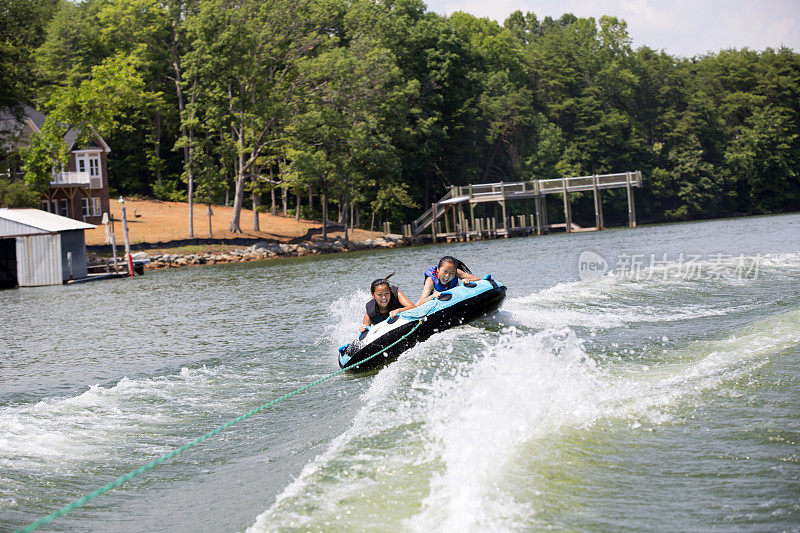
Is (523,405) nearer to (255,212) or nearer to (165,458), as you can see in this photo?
(165,458)

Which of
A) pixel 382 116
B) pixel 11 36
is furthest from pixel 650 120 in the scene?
pixel 11 36

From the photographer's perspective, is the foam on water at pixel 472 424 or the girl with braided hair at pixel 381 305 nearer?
the foam on water at pixel 472 424

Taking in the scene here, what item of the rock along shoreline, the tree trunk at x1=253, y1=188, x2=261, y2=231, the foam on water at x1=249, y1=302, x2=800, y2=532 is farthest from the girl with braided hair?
the tree trunk at x1=253, y1=188, x2=261, y2=231

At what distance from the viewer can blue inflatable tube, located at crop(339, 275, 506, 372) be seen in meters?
12.1

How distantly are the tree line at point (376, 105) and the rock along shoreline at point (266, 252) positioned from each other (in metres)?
3.35

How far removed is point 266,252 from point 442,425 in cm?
4014

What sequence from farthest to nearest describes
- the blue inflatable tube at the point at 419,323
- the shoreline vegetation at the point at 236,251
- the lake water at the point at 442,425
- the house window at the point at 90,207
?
the house window at the point at 90,207, the shoreline vegetation at the point at 236,251, the blue inflatable tube at the point at 419,323, the lake water at the point at 442,425

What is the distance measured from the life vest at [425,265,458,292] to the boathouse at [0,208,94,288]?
2388 cm

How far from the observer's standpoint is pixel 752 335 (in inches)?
471

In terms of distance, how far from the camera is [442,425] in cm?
769

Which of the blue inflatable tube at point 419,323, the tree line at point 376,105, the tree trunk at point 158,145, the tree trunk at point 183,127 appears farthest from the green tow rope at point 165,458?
the tree trunk at point 158,145

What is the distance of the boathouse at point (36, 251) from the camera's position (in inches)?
1334

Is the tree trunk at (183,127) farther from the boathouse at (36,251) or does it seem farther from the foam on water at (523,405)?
the foam on water at (523,405)

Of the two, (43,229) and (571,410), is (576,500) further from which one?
(43,229)
